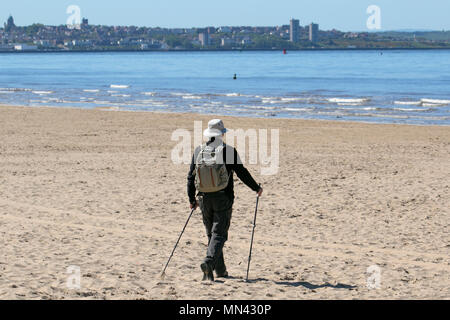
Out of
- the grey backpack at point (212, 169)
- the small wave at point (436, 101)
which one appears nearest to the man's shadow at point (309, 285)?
the grey backpack at point (212, 169)

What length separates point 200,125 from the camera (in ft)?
91.9

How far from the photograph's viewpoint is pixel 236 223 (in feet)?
36.5

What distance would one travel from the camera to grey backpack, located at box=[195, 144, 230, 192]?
6.96 m

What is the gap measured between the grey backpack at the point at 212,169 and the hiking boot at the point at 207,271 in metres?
0.90

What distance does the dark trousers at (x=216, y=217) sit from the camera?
23.5 feet

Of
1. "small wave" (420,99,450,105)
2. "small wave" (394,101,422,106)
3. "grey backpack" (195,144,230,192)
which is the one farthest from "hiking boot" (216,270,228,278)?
"small wave" (420,99,450,105)

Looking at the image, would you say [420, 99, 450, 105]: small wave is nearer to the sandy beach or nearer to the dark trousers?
the sandy beach

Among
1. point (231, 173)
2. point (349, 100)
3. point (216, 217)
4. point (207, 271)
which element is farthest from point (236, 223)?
point (349, 100)

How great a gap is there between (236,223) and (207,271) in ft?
12.1

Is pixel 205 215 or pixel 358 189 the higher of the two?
pixel 205 215
